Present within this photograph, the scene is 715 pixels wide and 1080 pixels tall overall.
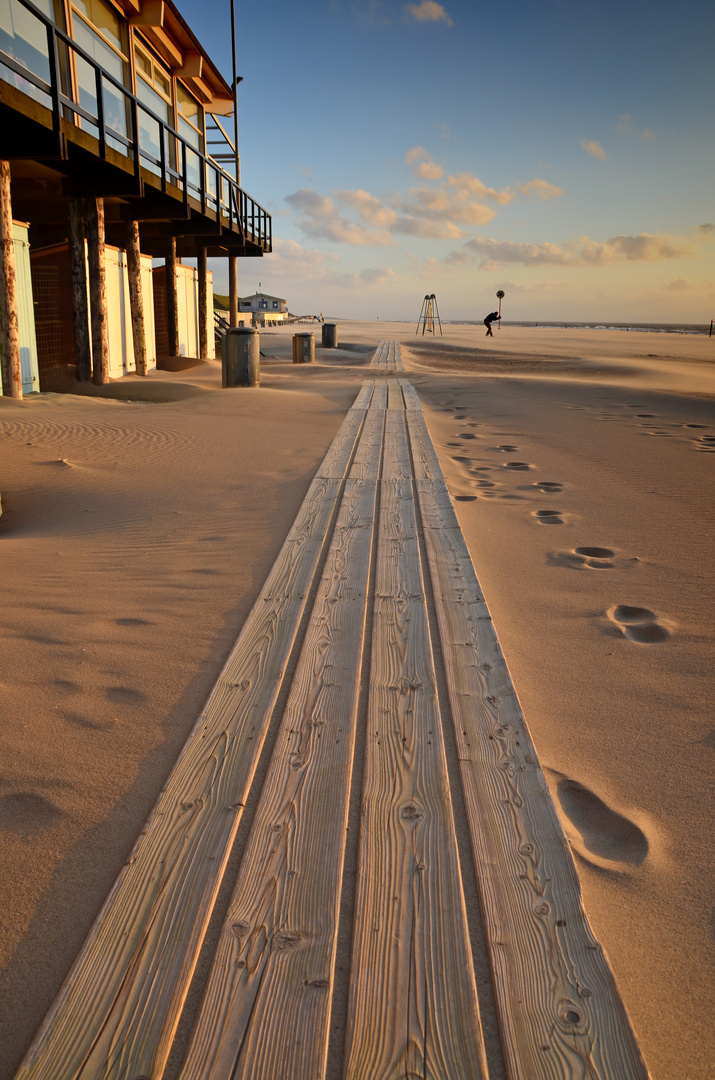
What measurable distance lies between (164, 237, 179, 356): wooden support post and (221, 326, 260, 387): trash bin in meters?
4.98

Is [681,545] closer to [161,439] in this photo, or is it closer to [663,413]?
[161,439]

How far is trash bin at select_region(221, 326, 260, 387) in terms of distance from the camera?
486 inches

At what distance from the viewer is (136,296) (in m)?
13.7

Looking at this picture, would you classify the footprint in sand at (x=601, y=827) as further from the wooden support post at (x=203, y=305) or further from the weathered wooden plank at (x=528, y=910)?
the wooden support post at (x=203, y=305)

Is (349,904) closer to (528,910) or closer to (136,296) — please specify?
(528,910)

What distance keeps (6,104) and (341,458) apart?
218 inches

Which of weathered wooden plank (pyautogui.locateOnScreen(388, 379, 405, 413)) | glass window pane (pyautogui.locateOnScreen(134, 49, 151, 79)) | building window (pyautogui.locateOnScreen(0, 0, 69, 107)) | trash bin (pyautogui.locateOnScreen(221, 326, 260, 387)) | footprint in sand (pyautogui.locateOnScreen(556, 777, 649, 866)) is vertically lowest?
footprint in sand (pyautogui.locateOnScreen(556, 777, 649, 866))

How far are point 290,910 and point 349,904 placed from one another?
136 millimetres

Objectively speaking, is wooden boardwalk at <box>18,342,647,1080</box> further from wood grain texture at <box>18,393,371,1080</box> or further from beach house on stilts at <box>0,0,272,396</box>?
beach house on stilts at <box>0,0,272,396</box>

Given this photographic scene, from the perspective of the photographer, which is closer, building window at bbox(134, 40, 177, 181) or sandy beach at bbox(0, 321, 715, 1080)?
sandy beach at bbox(0, 321, 715, 1080)

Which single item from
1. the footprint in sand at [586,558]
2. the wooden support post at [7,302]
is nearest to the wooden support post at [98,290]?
the wooden support post at [7,302]

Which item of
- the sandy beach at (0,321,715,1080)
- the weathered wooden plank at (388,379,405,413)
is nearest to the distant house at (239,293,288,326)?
the weathered wooden plank at (388,379,405,413)

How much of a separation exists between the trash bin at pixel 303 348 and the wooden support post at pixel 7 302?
10.6 meters

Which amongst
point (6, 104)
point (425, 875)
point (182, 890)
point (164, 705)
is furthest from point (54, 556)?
point (6, 104)
